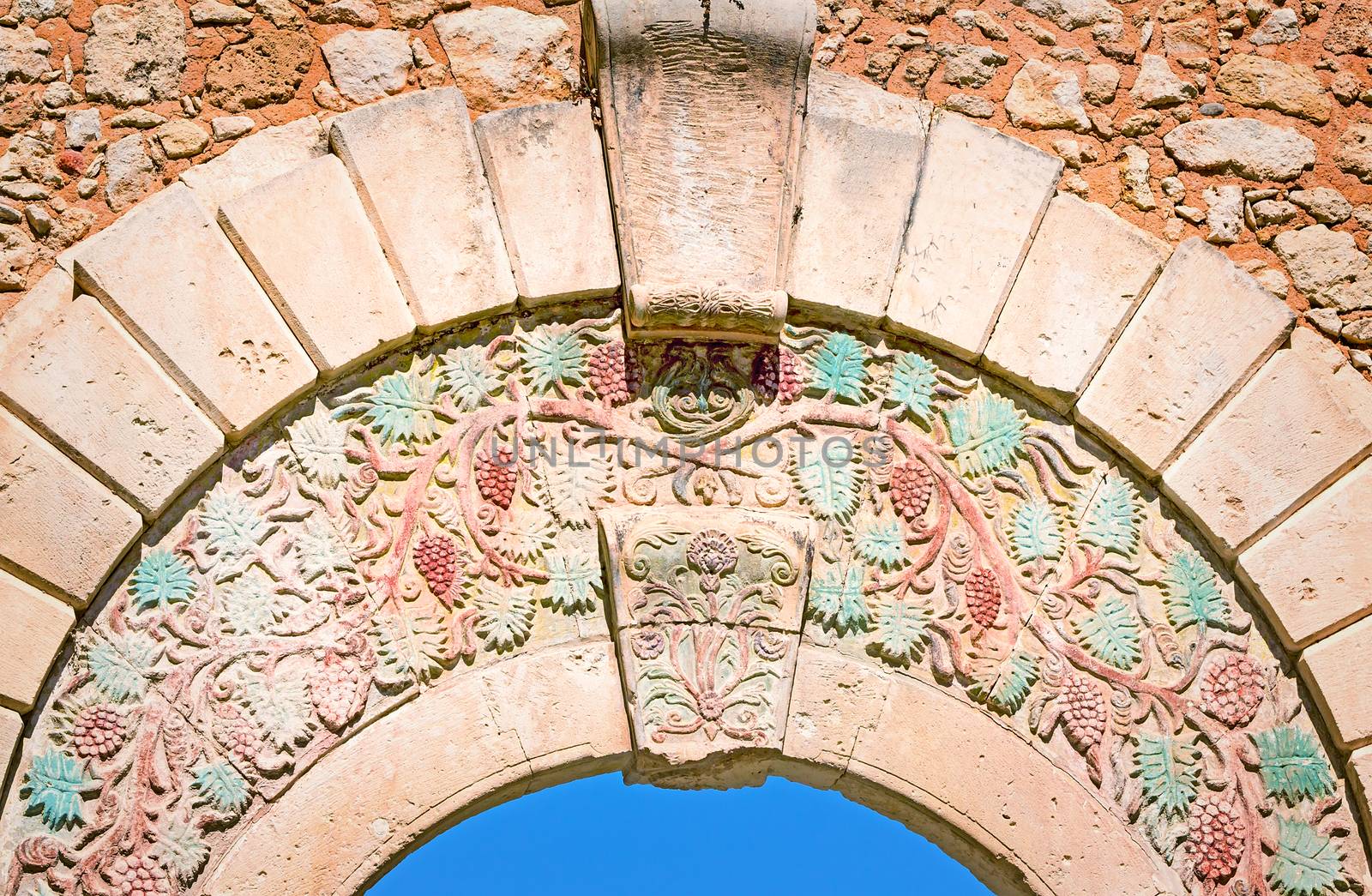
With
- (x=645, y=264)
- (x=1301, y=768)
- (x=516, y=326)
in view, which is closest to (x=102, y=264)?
(x=516, y=326)

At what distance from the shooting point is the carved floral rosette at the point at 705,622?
3586 millimetres

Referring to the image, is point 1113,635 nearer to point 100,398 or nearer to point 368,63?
point 368,63

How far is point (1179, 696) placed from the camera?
3777mm

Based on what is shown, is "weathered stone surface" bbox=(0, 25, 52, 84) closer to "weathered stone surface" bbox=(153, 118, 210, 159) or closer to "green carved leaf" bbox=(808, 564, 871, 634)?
"weathered stone surface" bbox=(153, 118, 210, 159)

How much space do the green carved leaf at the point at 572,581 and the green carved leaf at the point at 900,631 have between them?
0.66 m

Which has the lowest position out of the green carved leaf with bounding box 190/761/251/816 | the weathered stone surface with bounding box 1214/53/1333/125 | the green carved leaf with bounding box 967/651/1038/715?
the green carved leaf with bounding box 190/761/251/816

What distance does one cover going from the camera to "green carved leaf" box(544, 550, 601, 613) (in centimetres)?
366

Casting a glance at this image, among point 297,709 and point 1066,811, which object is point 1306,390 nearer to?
point 1066,811

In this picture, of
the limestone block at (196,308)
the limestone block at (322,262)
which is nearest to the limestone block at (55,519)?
the limestone block at (196,308)

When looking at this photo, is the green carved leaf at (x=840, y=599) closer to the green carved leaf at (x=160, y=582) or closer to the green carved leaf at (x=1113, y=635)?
the green carved leaf at (x=1113, y=635)

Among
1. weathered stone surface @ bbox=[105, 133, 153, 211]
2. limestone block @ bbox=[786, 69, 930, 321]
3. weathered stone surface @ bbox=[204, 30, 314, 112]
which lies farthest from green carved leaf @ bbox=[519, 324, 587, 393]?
weathered stone surface @ bbox=[105, 133, 153, 211]

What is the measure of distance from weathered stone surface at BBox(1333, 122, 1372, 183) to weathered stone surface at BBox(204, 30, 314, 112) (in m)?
2.66

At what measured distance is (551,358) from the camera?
384 cm

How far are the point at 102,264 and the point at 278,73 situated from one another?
2.14 feet
